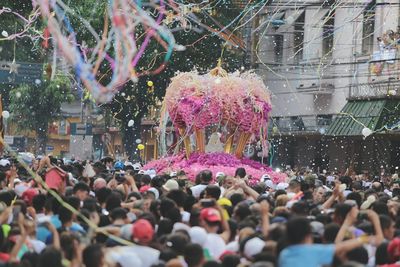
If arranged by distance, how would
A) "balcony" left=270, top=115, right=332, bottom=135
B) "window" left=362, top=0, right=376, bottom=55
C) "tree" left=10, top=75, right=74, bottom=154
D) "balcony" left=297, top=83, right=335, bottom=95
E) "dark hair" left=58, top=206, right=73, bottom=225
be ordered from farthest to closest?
"tree" left=10, top=75, right=74, bottom=154
"balcony" left=297, top=83, right=335, bottom=95
"balcony" left=270, top=115, right=332, bottom=135
"window" left=362, top=0, right=376, bottom=55
"dark hair" left=58, top=206, right=73, bottom=225

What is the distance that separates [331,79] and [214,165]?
48.2 feet

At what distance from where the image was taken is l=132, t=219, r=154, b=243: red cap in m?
8.11

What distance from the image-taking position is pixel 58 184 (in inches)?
515

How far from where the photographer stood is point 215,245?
337 inches

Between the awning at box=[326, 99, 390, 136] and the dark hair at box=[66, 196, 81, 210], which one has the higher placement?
the awning at box=[326, 99, 390, 136]

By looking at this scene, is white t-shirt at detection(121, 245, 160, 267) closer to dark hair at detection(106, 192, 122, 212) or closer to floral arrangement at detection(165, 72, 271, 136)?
dark hair at detection(106, 192, 122, 212)

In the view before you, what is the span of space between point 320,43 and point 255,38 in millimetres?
2948

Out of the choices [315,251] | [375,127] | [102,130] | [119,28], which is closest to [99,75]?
[375,127]

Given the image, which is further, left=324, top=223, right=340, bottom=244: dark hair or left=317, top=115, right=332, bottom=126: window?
left=317, top=115, right=332, bottom=126: window

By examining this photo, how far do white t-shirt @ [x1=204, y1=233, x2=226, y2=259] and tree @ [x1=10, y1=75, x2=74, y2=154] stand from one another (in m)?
34.8

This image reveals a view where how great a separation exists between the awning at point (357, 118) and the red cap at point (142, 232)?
20649mm

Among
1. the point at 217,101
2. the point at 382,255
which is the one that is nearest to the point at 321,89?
the point at 217,101

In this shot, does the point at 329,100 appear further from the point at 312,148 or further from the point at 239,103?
the point at 239,103

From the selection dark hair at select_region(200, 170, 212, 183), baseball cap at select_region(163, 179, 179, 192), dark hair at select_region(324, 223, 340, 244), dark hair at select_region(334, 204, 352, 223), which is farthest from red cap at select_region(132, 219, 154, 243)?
dark hair at select_region(200, 170, 212, 183)
